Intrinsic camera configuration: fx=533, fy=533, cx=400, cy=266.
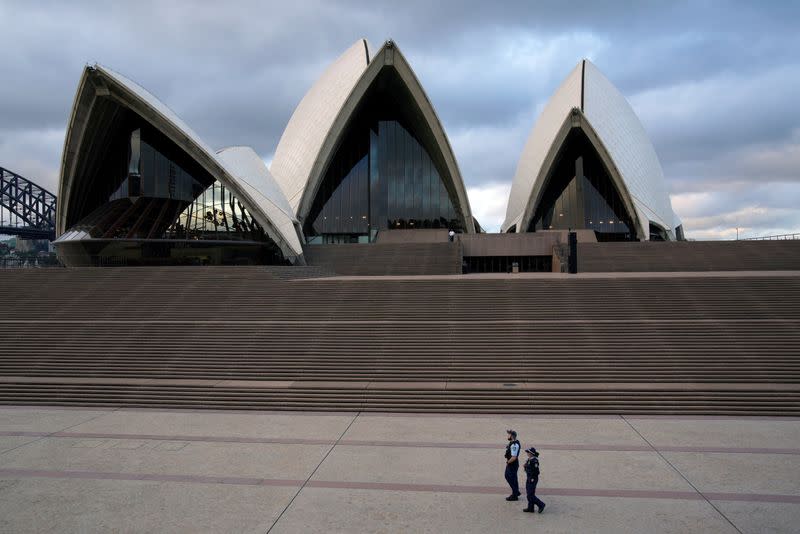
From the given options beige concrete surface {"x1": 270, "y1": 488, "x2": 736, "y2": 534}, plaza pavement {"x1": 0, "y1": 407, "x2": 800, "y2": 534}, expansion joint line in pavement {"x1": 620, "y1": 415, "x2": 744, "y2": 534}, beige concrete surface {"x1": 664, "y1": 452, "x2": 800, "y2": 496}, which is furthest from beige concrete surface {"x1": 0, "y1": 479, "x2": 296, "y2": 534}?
beige concrete surface {"x1": 664, "y1": 452, "x2": 800, "y2": 496}

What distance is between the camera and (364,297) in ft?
53.6

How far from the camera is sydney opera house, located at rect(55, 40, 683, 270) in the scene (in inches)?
1015

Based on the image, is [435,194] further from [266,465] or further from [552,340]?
[266,465]

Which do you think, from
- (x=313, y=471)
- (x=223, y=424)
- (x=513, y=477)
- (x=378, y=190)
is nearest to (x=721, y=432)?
(x=513, y=477)

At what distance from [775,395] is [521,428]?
5042mm

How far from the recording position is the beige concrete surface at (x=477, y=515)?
5438 millimetres

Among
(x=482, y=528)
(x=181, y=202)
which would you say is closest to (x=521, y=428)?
(x=482, y=528)

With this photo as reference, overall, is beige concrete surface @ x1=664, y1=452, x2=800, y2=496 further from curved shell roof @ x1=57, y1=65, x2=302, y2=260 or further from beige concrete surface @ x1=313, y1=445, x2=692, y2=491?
curved shell roof @ x1=57, y1=65, x2=302, y2=260

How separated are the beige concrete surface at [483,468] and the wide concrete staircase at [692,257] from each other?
1837 cm

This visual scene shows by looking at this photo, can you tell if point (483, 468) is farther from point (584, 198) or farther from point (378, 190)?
point (584, 198)

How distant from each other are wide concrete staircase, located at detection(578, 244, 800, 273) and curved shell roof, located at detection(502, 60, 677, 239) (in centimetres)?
1128

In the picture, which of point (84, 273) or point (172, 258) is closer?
point (84, 273)

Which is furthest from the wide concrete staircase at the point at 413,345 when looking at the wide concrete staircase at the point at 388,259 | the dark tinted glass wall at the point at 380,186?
the dark tinted glass wall at the point at 380,186

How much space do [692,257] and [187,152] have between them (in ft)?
79.2
